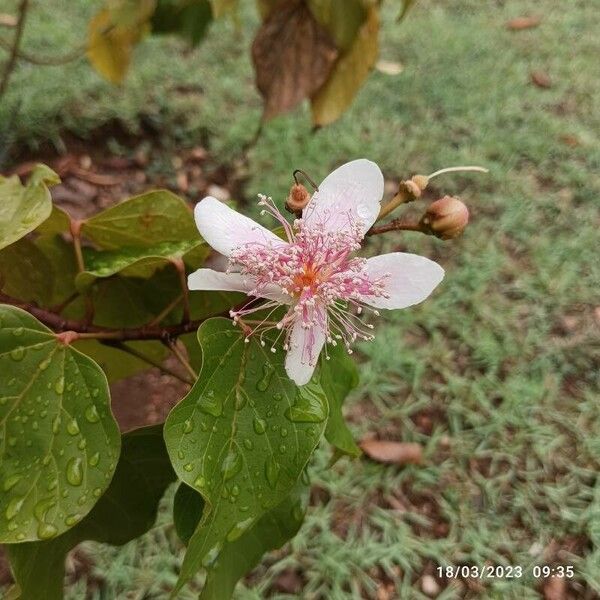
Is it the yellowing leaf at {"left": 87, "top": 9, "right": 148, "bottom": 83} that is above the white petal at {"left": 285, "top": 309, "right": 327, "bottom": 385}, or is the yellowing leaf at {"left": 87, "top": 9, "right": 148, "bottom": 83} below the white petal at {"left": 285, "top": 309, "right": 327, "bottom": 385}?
below

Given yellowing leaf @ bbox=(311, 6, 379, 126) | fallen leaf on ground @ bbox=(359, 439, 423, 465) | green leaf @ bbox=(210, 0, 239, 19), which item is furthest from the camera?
fallen leaf on ground @ bbox=(359, 439, 423, 465)

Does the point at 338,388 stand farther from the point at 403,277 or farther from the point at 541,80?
the point at 541,80

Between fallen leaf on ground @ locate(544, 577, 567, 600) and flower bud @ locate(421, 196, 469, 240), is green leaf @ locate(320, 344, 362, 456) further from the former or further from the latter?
fallen leaf on ground @ locate(544, 577, 567, 600)

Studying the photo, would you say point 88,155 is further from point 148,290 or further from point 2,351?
point 2,351

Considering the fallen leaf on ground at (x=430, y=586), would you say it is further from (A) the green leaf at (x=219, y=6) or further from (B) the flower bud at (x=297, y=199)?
(A) the green leaf at (x=219, y=6)

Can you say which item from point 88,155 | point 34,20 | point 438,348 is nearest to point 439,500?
point 438,348

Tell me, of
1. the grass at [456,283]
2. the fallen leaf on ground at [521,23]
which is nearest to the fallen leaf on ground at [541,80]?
the grass at [456,283]

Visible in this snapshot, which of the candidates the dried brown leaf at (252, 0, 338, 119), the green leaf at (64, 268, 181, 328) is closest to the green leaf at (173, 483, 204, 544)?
the green leaf at (64, 268, 181, 328)
